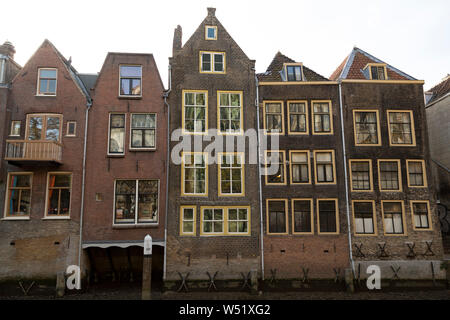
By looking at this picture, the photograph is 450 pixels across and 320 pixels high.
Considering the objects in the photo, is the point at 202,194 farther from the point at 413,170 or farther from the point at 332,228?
the point at 413,170

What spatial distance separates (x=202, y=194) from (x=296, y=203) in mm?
5739

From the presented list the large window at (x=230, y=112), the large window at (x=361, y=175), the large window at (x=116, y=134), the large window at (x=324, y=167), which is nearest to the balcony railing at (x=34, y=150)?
the large window at (x=116, y=134)

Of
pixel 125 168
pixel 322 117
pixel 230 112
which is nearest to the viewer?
pixel 125 168

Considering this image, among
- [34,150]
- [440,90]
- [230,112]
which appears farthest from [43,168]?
[440,90]

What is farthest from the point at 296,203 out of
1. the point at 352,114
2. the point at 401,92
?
the point at 401,92

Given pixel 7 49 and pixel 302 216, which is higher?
pixel 7 49

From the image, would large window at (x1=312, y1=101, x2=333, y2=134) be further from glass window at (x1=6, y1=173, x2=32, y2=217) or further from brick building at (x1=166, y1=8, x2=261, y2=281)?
glass window at (x1=6, y1=173, x2=32, y2=217)

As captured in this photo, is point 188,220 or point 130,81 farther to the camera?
point 130,81

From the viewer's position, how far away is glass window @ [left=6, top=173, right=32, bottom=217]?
1580 centimetres

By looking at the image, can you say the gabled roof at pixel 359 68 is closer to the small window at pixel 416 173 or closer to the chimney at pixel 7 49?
the small window at pixel 416 173

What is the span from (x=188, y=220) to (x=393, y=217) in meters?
12.4

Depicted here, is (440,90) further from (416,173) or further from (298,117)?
(298,117)

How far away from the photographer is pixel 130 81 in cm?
1725

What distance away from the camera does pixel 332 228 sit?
1669cm
